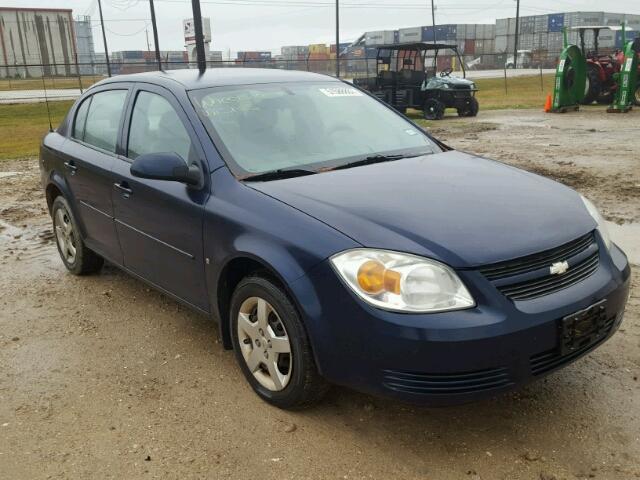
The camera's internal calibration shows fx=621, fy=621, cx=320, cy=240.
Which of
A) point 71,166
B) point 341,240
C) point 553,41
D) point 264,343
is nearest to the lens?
point 341,240

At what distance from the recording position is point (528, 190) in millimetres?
3156

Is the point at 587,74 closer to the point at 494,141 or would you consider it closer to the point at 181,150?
the point at 494,141

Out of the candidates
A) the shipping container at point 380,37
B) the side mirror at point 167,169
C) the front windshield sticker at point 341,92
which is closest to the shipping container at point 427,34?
the shipping container at point 380,37

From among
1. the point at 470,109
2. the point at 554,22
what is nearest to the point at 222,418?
the point at 470,109

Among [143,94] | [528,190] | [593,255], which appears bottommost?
[593,255]

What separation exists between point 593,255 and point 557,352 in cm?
58

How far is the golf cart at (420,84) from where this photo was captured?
18766mm

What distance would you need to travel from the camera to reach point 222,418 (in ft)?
9.93

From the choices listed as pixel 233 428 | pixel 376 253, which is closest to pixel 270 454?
pixel 233 428

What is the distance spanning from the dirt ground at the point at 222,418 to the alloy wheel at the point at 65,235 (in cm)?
69

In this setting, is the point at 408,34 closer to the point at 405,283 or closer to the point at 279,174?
the point at 279,174

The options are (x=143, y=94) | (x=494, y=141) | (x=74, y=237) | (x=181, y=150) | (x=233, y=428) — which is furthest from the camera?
(x=494, y=141)

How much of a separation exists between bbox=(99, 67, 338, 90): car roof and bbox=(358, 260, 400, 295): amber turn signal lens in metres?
1.82

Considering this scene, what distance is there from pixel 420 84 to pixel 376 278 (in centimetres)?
1787
